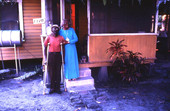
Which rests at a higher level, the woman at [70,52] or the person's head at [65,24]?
the person's head at [65,24]

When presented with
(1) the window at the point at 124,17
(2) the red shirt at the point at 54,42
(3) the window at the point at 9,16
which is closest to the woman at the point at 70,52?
(2) the red shirt at the point at 54,42

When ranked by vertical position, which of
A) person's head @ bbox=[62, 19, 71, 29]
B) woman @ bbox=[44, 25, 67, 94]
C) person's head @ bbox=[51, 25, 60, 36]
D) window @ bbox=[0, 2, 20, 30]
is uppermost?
window @ bbox=[0, 2, 20, 30]

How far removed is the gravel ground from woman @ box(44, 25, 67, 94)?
0.35 meters

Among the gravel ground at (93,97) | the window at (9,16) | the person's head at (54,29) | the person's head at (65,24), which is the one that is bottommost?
the gravel ground at (93,97)

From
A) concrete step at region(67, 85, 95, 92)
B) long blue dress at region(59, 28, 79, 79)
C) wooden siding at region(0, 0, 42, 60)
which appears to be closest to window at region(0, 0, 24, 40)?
wooden siding at region(0, 0, 42, 60)

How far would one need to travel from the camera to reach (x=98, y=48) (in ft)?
23.7

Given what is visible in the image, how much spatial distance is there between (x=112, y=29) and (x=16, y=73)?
4683mm

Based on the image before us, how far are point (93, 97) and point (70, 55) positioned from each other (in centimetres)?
155

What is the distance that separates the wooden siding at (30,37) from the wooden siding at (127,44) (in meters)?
3.15

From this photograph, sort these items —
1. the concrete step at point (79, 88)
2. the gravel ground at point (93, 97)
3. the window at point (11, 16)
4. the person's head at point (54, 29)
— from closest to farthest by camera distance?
1. the gravel ground at point (93, 97)
2. the person's head at point (54, 29)
3. the concrete step at point (79, 88)
4. the window at point (11, 16)

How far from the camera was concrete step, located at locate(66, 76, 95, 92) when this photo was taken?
609 centimetres

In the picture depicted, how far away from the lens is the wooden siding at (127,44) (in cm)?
718

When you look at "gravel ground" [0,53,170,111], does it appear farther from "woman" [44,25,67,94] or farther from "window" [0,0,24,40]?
"window" [0,0,24,40]

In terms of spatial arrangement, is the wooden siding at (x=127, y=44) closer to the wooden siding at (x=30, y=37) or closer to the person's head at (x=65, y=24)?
the person's head at (x=65, y=24)
